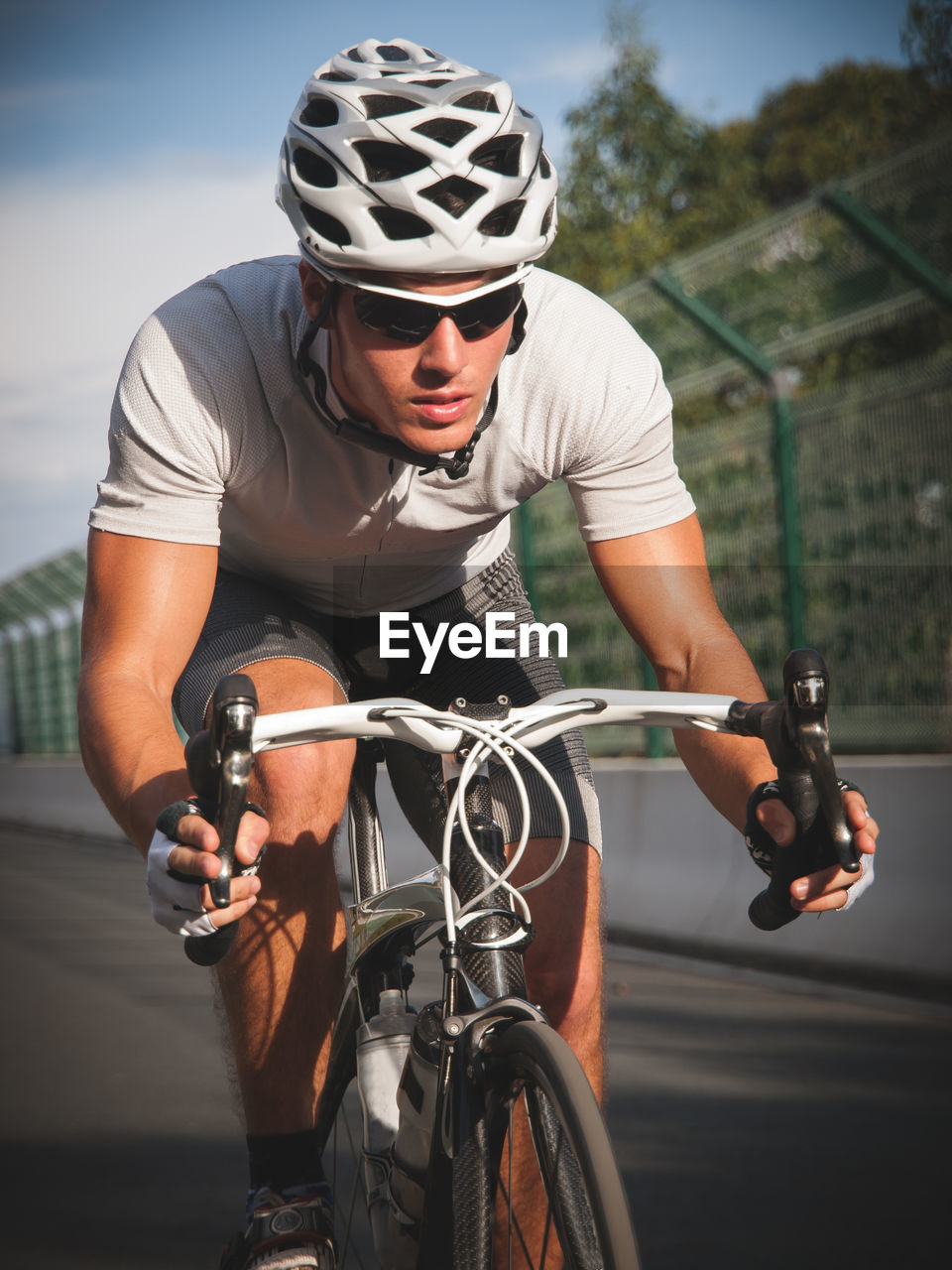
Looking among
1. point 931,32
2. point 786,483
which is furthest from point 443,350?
point 931,32

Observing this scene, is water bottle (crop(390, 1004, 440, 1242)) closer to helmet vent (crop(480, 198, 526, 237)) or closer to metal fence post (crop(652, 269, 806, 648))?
helmet vent (crop(480, 198, 526, 237))

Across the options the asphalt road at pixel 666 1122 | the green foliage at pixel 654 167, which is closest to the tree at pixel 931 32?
the green foliage at pixel 654 167

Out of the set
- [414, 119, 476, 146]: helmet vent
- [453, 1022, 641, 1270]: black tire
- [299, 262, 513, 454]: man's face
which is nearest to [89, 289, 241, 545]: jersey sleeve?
[299, 262, 513, 454]: man's face

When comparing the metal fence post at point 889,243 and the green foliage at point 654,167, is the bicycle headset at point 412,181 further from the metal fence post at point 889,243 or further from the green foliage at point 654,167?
the green foliage at point 654,167

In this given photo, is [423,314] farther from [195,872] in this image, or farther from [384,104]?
[195,872]

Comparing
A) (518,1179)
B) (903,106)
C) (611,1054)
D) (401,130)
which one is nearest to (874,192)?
(611,1054)

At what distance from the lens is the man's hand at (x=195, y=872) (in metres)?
1.83

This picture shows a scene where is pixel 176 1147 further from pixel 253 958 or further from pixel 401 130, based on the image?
pixel 401 130

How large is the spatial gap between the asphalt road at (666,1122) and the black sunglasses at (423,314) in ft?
7.09

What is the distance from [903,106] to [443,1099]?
3477 cm

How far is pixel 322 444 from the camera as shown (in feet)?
9.50

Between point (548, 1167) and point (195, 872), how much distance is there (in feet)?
2.11

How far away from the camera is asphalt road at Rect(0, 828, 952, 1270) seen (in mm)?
3631

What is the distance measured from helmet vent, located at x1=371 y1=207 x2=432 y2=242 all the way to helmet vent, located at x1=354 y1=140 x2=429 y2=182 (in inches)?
4.5
